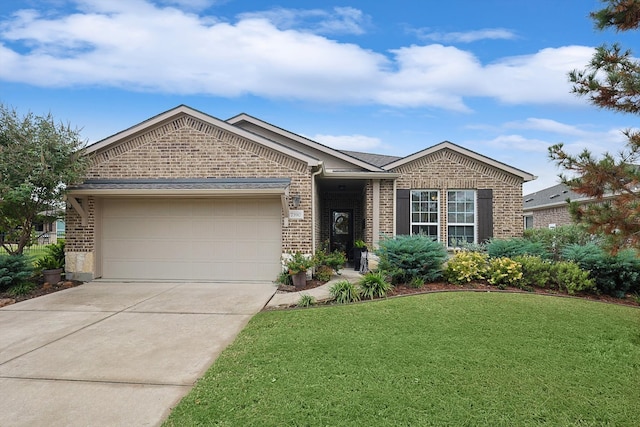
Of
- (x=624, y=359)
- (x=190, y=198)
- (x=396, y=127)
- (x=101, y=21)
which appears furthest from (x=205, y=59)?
(x=624, y=359)

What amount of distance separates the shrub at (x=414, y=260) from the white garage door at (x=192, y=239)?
10.3 feet

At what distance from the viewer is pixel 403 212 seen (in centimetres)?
1131

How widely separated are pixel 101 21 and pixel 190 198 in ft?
16.0

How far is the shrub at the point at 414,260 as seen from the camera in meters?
8.16

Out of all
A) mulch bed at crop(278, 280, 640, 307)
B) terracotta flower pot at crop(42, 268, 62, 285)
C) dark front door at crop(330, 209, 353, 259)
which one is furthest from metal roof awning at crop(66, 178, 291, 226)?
dark front door at crop(330, 209, 353, 259)

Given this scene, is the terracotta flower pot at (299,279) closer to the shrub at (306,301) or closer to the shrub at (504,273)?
the shrub at (306,301)

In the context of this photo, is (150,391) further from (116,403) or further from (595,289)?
(595,289)

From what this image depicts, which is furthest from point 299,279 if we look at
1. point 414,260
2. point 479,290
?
point 479,290

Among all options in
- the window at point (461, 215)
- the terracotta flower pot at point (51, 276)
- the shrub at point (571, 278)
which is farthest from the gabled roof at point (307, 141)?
the terracotta flower pot at point (51, 276)

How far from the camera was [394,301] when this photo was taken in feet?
22.3

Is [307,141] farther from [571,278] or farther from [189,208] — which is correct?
[571,278]

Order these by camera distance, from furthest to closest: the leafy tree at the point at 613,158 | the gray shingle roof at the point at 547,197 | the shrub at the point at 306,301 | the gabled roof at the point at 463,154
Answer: the gray shingle roof at the point at 547,197 < the gabled roof at the point at 463,154 < the shrub at the point at 306,301 < the leafy tree at the point at 613,158

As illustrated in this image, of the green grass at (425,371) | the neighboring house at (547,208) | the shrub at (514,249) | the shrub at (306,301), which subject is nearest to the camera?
the green grass at (425,371)

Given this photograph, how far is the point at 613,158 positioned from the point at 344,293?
483 cm
